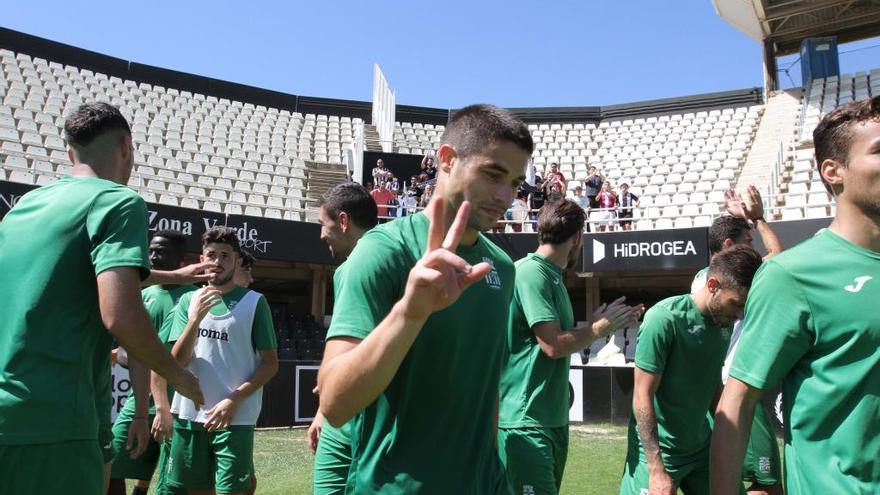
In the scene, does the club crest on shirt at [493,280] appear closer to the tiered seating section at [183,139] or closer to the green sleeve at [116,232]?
the green sleeve at [116,232]

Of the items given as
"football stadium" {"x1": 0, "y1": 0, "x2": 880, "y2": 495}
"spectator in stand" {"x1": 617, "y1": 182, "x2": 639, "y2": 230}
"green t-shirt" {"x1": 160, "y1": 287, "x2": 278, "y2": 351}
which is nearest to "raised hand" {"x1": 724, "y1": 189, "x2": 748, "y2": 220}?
"football stadium" {"x1": 0, "y1": 0, "x2": 880, "y2": 495}

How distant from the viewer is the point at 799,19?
28344 millimetres

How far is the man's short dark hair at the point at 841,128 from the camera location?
228cm

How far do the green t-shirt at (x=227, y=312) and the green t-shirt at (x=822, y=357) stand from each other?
3599 millimetres

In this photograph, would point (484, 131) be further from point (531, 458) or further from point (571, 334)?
point (531, 458)

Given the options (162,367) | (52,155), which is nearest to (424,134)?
(52,155)

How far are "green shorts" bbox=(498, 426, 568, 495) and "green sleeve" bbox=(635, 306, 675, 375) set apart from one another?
2.52 ft

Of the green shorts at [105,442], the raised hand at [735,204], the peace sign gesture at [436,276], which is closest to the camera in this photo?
the peace sign gesture at [436,276]

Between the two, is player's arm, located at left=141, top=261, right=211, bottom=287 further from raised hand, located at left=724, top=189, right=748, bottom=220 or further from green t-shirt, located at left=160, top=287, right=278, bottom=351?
raised hand, located at left=724, top=189, right=748, bottom=220

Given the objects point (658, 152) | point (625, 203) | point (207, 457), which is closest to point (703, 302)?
point (207, 457)

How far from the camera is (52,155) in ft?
65.8

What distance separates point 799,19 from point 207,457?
29941mm

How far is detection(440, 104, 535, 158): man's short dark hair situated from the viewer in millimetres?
2432

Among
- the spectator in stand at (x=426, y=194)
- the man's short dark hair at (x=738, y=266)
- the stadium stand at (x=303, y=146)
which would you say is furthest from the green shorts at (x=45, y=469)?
the stadium stand at (x=303, y=146)
